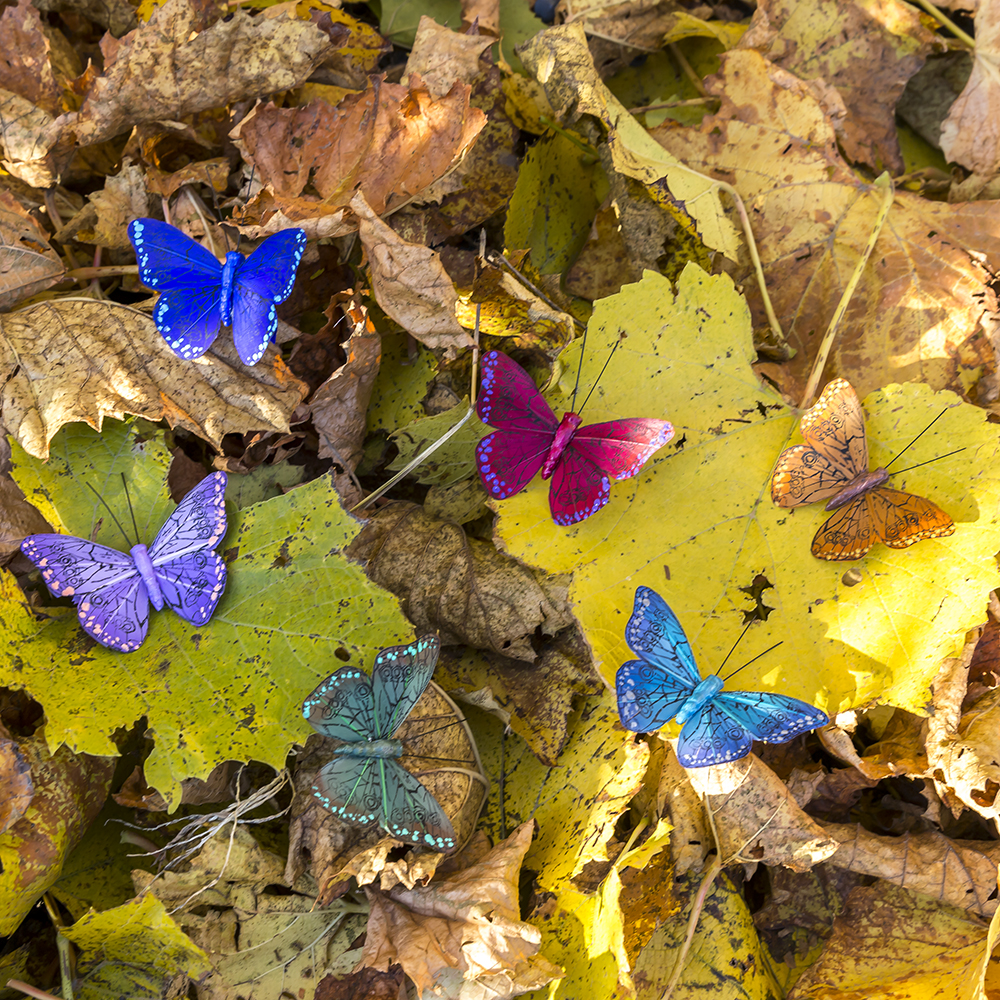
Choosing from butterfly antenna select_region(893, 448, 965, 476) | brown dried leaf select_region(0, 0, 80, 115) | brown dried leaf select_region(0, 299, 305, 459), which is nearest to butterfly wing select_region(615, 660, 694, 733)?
butterfly antenna select_region(893, 448, 965, 476)

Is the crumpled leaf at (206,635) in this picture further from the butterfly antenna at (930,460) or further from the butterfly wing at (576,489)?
the butterfly antenna at (930,460)

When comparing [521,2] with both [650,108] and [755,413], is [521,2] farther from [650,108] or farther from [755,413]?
[755,413]

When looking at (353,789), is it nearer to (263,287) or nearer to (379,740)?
(379,740)

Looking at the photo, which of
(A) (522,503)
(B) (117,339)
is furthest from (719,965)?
(B) (117,339)

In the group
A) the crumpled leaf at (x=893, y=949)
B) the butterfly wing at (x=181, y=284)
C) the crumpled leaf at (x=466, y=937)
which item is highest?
the butterfly wing at (x=181, y=284)

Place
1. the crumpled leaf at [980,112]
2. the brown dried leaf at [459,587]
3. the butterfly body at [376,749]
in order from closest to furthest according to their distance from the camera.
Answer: the butterfly body at [376,749] < the brown dried leaf at [459,587] < the crumpled leaf at [980,112]

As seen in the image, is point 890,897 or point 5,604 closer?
point 5,604

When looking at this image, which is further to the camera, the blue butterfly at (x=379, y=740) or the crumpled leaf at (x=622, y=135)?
the crumpled leaf at (x=622, y=135)

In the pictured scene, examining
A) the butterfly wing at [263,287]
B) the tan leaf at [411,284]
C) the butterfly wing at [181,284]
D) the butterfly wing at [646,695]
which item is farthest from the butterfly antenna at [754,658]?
the butterfly wing at [181,284]
